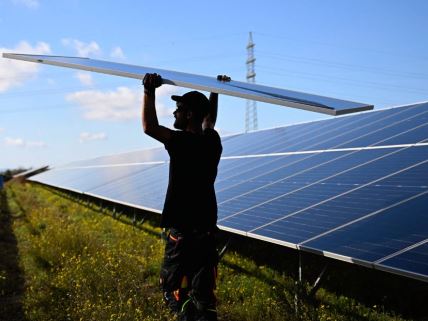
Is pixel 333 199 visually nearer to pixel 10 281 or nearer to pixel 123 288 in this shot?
pixel 123 288

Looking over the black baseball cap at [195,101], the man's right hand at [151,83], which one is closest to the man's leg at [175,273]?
the black baseball cap at [195,101]

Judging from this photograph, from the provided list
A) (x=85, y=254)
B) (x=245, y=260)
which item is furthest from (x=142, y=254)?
(x=245, y=260)

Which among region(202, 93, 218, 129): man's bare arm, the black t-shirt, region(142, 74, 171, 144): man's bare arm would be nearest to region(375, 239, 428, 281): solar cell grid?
the black t-shirt

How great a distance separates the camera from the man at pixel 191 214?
3.89 meters

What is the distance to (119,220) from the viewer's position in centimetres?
1357

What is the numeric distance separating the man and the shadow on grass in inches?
129

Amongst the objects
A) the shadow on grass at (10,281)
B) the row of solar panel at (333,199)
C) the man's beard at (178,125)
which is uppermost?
the man's beard at (178,125)

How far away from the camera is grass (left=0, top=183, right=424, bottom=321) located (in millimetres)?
5703

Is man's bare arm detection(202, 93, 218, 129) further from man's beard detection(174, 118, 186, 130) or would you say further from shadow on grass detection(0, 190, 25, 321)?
shadow on grass detection(0, 190, 25, 321)

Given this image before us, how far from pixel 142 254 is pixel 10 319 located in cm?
307

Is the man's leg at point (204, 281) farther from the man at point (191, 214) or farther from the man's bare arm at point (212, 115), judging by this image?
the man's bare arm at point (212, 115)

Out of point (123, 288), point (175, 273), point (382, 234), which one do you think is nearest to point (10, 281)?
point (123, 288)

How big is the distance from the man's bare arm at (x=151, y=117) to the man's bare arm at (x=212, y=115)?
34.8 inches

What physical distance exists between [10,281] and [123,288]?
96.2 inches
